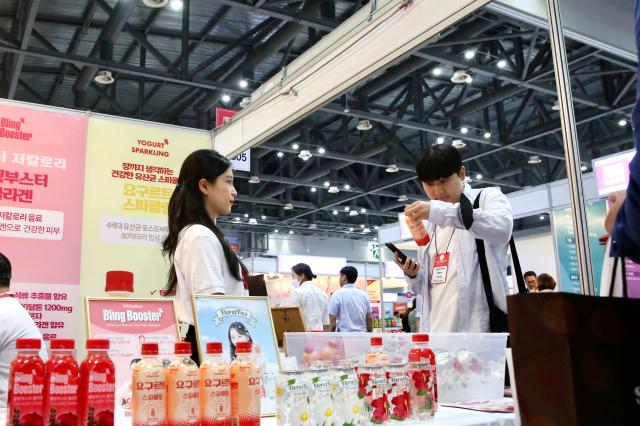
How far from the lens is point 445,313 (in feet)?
7.71

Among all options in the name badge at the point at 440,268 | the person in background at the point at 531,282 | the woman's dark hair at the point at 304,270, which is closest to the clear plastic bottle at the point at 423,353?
the name badge at the point at 440,268

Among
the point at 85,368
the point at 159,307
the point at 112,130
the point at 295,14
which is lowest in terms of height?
the point at 85,368

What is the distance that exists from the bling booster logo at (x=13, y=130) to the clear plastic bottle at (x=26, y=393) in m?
2.79

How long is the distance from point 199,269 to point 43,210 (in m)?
2.08

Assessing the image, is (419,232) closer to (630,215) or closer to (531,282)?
(630,215)

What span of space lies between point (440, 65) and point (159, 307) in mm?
8669

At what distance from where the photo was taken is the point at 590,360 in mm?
897

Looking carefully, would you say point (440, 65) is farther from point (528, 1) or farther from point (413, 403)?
point (413, 403)

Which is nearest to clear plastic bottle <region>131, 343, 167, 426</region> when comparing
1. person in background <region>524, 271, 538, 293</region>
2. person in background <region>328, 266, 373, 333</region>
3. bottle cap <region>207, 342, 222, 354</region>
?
bottle cap <region>207, 342, 222, 354</region>

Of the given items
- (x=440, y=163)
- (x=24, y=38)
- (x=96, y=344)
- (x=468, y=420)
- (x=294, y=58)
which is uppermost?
(x=294, y=58)

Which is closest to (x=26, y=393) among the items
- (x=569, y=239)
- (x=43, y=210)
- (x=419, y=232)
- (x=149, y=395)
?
(x=149, y=395)

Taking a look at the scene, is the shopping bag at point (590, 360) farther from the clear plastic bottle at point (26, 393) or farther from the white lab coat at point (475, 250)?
the white lab coat at point (475, 250)

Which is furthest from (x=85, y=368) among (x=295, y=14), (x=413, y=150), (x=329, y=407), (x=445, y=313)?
(x=413, y=150)

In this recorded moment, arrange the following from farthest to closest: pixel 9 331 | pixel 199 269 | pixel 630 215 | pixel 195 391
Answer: pixel 9 331, pixel 199 269, pixel 195 391, pixel 630 215
